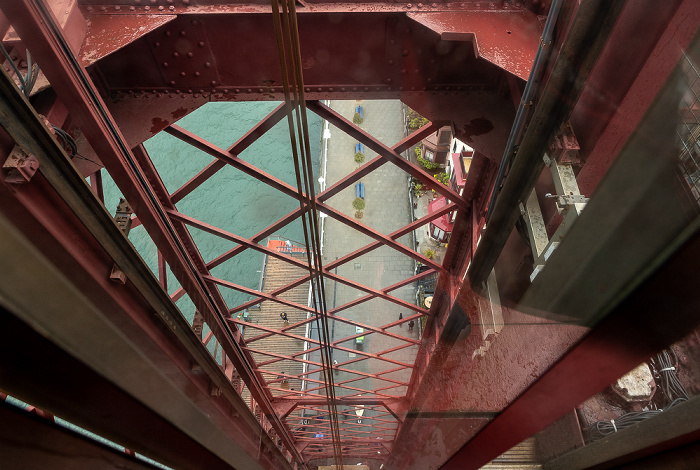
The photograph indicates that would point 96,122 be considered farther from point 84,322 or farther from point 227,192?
point 227,192

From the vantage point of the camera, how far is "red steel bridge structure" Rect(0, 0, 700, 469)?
68.9 inches

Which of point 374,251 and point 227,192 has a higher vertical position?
point 227,192

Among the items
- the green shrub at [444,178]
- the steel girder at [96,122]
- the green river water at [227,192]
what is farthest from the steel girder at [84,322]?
the green shrub at [444,178]

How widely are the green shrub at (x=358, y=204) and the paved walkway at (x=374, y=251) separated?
0.36 m

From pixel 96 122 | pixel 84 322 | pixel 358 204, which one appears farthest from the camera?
pixel 358 204

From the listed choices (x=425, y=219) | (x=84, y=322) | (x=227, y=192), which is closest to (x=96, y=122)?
(x=84, y=322)

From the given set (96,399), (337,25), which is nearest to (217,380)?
(96,399)

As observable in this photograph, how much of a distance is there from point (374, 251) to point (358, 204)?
12.0 feet

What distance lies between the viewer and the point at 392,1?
451 centimetres

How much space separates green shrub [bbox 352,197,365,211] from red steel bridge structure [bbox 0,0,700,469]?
20908 mm

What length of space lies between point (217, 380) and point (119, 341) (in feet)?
9.54

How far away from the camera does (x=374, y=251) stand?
25453 mm

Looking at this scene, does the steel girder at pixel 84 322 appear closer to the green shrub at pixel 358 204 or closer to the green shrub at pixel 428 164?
the green shrub at pixel 358 204

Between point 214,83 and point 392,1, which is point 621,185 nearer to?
point 392,1
